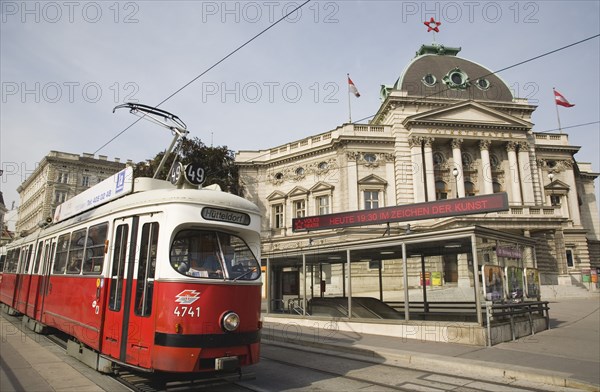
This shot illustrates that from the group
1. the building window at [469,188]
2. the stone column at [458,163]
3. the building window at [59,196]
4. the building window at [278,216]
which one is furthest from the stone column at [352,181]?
the building window at [59,196]

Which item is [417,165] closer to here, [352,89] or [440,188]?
[440,188]

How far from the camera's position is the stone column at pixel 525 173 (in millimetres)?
43281

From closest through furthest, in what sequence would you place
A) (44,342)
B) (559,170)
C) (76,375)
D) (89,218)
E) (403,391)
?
(403,391) < (76,375) < (89,218) < (44,342) < (559,170)

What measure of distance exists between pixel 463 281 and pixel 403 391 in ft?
96.6

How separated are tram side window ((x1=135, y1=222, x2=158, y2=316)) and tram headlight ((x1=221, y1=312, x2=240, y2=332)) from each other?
1187 millimetres

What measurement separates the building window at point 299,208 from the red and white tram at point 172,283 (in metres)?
37.2

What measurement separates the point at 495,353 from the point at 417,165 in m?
32.4

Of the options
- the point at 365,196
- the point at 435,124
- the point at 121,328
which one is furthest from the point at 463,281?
the point at 121,328

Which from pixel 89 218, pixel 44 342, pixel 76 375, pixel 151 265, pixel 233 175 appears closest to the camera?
pixel 151 265

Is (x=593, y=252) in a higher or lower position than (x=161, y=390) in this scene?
higher

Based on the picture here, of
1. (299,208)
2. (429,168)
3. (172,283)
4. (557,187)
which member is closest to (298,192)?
(299,208)

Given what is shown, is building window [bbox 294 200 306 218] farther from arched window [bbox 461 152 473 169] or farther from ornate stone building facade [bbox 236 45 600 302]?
arched window [bbox 461 152 473 169]

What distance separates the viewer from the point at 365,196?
42000mm

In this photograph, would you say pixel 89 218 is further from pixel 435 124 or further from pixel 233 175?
pixel 435 124
